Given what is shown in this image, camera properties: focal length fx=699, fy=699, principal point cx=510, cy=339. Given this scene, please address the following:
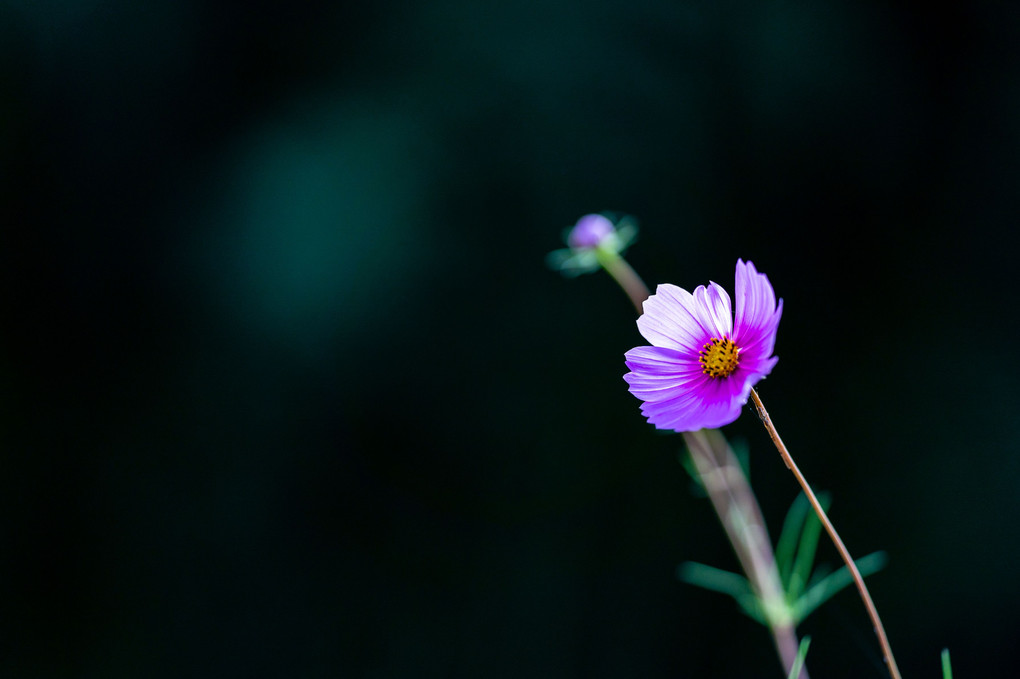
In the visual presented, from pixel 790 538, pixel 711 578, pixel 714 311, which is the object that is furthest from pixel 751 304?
pixel 711 578

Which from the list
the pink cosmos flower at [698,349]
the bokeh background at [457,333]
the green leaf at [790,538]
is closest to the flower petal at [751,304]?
the pink cosmos flower at [698,349]

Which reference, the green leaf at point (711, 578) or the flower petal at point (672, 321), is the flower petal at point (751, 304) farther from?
the green leaf at point (711, 578)

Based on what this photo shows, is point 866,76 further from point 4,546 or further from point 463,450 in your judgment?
point 4,546

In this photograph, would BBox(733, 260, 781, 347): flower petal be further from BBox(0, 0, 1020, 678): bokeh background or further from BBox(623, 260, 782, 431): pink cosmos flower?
BBox(0, 0, 1020, 678): bokeh background

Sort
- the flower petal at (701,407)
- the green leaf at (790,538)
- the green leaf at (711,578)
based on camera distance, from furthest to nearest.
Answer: the green leaf at (711,578)
the green leaf at (790,538)
the flower petal at (701,407)

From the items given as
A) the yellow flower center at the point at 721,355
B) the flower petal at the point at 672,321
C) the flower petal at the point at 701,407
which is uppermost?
the flower petal at the point at 672,321

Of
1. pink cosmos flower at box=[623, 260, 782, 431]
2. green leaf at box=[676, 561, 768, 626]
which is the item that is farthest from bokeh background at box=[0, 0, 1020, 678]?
→ pink cosmos flower at box=[623, 260, 782, 431]

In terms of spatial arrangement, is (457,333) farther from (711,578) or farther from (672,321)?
(672,321)
